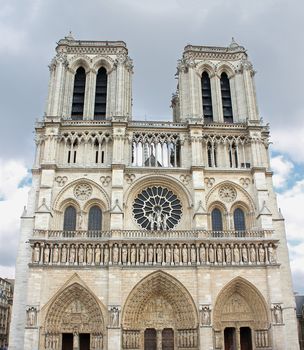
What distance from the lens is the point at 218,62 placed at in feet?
103

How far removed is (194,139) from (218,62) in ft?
24.8

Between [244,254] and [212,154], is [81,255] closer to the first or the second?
[244,254]

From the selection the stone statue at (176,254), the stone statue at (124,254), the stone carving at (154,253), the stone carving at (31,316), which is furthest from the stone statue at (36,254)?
the stone statue at (176,254)

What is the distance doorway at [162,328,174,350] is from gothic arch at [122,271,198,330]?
1.16 feet

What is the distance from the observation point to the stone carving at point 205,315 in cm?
2255

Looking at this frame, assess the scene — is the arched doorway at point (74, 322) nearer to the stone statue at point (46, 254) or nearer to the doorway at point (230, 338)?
the stone statue at point (46, 254)

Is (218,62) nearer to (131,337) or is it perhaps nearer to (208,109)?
(208,109)

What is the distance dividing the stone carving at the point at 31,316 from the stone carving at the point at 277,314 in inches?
510

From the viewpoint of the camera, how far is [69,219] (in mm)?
25953

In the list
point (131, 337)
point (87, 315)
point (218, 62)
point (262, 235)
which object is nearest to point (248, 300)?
point (262, 235)

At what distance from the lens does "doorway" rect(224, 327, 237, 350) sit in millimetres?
23844

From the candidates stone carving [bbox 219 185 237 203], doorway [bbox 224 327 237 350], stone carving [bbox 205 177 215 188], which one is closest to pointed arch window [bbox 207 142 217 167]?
stone carving [bbox 205 177 215 188]

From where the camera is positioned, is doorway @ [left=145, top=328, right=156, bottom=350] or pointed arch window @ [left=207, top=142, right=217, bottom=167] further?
pointed arch window @ [left=207, top=142, right=217, bottom=167]

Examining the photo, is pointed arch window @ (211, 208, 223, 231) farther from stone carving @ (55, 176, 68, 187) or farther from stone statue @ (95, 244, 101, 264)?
stone carving @ (55, 176, 68, 187)
